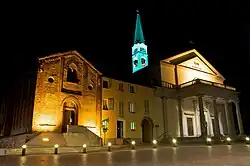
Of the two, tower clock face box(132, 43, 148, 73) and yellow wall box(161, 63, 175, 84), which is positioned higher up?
tower clock face box(132, 43, 148, 73)

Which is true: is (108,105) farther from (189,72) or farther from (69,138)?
(189,72)

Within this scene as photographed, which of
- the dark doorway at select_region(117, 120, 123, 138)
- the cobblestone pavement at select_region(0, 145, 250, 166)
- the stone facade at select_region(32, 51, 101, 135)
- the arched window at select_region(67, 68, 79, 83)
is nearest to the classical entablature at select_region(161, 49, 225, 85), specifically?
the dark doorway at select_region(117, 120, 123, 138)

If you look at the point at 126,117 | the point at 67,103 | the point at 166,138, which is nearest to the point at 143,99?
the point at 126,117

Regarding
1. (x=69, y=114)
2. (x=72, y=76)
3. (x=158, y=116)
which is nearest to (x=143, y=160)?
(x=69, y=114)

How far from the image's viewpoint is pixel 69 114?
73.7ft

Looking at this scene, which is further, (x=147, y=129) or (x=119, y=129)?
(x=147, y=129)

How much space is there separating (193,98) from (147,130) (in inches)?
400

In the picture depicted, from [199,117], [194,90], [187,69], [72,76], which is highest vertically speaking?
[187,69]

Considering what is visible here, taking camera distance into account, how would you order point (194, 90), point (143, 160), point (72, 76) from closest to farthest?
1. point (143, 160)
2. point (72, 76)
3. point (194, 90)

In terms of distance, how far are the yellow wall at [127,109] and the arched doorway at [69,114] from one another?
345cm

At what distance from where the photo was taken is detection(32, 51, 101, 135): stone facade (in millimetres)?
20500

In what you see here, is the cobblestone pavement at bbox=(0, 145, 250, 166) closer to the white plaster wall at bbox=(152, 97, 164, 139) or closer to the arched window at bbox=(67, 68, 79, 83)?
the arched window at bbox=(67, 68, 79, 83)

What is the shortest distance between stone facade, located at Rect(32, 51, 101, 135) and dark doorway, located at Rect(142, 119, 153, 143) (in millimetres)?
8342

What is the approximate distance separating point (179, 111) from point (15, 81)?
74.1ft
